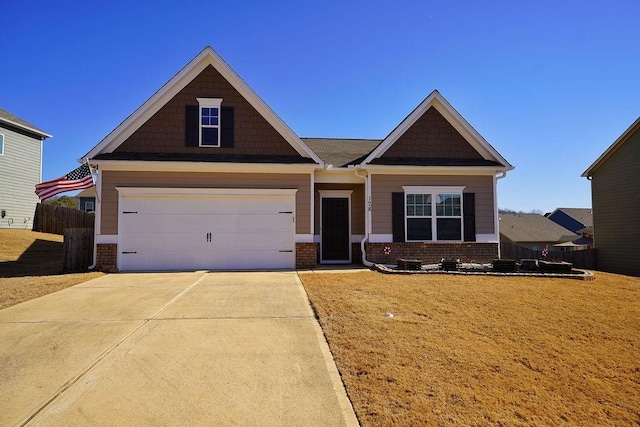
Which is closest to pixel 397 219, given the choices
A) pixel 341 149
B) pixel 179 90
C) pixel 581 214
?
pixel 341 149

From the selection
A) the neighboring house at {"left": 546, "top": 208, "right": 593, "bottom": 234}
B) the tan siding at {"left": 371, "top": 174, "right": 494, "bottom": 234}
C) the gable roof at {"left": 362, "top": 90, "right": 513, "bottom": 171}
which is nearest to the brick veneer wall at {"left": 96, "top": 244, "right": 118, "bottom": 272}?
the tan siding at {"left": 371, "top": 174, "right": 494, "bottom": 234}

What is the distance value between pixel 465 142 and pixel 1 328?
44.1ft

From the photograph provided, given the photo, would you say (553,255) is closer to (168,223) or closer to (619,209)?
(619,209)

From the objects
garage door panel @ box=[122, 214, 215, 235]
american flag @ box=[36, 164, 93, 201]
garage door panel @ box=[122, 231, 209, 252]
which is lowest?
garage door panel @ box=[122, 231, 209, 252]

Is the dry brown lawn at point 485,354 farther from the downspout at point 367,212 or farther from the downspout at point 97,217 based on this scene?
the downspout at point 97,217

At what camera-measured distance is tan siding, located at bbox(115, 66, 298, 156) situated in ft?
41.1

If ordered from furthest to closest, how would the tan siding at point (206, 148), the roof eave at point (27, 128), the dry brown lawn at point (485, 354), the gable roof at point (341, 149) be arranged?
the roof eave at point (27, 128) → the gable roof at point (341, 149) → the tan siding at point (206, 148) → the dry brown lawn at point (485, 354)

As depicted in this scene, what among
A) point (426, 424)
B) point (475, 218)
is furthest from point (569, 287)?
point (426, 424)

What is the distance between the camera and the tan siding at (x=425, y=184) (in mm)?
13164

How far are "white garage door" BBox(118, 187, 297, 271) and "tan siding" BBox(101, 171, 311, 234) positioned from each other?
0.65 feet

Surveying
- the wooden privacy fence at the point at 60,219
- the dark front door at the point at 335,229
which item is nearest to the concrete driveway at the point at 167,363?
the dark front door at the point at 335,229

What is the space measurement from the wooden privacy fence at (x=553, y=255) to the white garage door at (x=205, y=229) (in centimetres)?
858

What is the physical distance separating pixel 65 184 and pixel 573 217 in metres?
52.3

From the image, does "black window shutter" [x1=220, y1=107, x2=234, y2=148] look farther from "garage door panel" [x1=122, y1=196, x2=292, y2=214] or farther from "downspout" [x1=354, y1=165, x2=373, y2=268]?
"downspout" [x1=354, y1=165, x2=373, y2=268]
